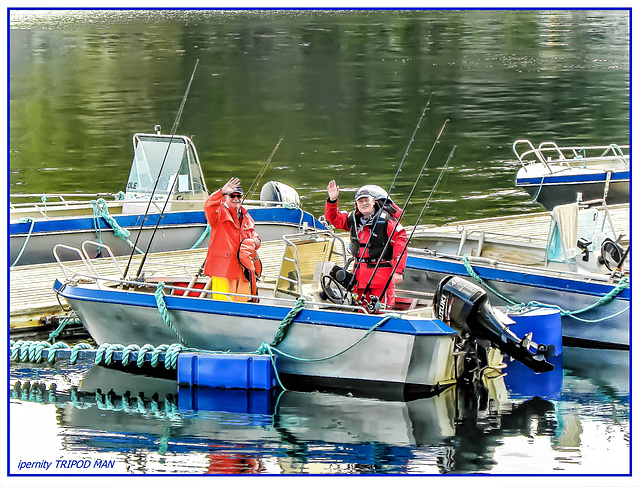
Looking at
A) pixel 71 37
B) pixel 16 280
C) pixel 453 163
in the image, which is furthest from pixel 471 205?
pixel 71 37

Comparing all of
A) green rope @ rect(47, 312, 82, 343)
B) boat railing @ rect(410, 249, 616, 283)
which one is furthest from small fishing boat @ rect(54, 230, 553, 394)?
boat railing @ rect(410, 249, 616, 283)

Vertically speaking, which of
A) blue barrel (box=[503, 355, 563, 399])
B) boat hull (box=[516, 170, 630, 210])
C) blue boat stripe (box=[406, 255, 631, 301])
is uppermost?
boat hull (box=[516, 170, 630, 210])

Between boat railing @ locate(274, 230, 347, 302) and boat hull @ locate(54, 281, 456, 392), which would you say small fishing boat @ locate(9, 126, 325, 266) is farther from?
boat railing @ locate(274, 230, 347, 302)

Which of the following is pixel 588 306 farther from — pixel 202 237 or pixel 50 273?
pixel 50 273

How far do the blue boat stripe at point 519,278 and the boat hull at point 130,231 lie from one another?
2.44 m

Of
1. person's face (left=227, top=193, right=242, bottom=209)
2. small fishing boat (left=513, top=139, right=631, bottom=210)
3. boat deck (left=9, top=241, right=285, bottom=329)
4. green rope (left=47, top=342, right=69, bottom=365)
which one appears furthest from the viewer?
small fishing boat (left=513, top=139, right=631, bottom=210)

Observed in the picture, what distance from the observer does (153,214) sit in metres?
15.9

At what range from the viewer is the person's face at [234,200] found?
34.0 feet

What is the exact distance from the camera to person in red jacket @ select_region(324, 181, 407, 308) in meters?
10.5

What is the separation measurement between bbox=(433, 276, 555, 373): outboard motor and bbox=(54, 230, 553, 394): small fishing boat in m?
0.01

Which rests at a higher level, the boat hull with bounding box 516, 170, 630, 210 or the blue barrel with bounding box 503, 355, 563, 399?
the boat hull with bounding box 516, 170, 630, 210

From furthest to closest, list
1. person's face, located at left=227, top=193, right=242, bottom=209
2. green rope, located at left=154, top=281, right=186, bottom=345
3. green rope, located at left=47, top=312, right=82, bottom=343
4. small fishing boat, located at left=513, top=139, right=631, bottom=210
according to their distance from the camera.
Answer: small fishing boat, located at left=513, top=139, right=631, bottom=210
green rope, located at left=47, top=312, right=82, bottom=343
green rope, located at left=154, top=281, right=186, bottom=345
person's face, located at left=227, top=193, right=242, bottom=209

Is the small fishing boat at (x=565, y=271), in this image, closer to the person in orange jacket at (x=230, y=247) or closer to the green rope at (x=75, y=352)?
the person in orange jacket at (x=230, y=247)

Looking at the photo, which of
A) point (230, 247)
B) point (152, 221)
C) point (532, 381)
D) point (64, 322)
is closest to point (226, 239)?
point (230, 247)
